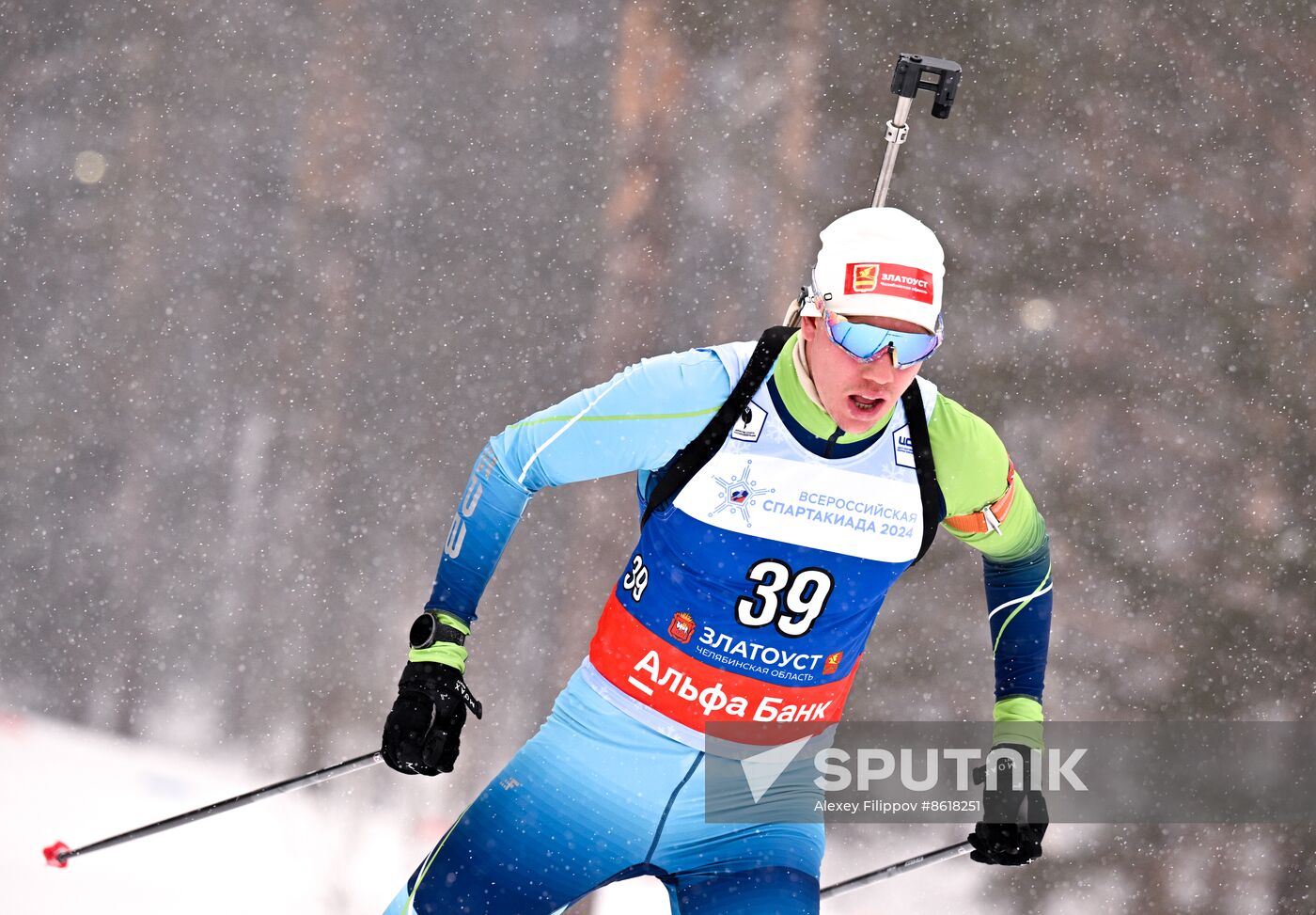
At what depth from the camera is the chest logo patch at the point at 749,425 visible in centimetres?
291

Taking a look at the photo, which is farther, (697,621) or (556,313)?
(556,313)

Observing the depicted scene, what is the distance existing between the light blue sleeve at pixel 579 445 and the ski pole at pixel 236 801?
548 millimetres

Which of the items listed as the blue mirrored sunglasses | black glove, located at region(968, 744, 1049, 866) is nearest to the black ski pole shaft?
black glove, located at region(968, 744, 1049, 866)

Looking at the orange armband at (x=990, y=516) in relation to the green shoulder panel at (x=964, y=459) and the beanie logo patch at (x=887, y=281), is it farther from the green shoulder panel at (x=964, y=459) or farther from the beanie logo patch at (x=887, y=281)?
the beanie logo patch at (x=887, y=281)

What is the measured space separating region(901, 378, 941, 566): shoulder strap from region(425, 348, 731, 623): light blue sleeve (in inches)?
16.6

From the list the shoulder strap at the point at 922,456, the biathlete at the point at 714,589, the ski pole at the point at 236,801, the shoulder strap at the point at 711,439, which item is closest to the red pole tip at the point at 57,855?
the ski pole at the point at 236,801

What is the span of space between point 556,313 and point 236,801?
4055 mm

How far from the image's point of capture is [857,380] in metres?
2.76

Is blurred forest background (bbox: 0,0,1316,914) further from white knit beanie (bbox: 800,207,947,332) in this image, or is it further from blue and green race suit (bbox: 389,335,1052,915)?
white knit beanie (bbox: 800,207,947,332)

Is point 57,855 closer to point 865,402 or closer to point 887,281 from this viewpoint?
point 865,402

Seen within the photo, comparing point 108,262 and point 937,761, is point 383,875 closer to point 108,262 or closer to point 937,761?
point 937,761

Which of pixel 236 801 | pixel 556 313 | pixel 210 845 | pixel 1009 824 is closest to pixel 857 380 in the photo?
pixel 1009 824

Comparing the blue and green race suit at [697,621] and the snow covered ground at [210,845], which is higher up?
the blue and green race suit at [697,621]

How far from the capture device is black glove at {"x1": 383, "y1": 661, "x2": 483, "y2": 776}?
288cm
